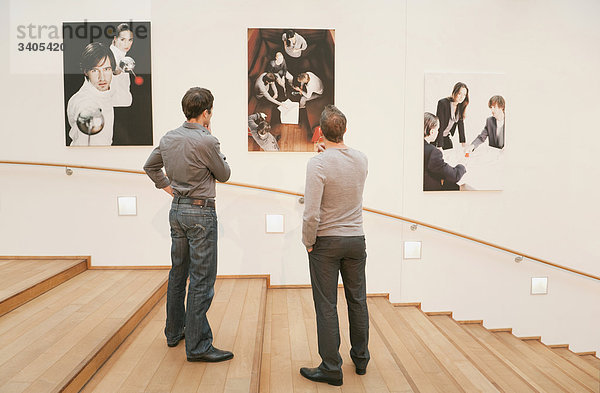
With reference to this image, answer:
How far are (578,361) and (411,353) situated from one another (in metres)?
2.48

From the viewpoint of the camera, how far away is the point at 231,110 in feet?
13.5

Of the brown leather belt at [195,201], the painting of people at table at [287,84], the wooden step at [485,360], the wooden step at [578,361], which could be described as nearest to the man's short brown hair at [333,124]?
the brown leather belt at [195,201]

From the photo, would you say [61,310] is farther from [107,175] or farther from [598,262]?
[598,262]

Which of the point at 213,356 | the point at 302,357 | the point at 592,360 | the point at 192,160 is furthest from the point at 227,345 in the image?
the point at 592,360

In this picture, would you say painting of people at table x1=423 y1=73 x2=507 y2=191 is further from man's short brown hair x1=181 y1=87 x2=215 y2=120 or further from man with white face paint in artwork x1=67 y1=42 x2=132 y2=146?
man with white face paint in artwork x1=67 y1=42 x2=132 y2=146

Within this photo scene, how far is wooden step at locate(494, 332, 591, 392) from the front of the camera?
3538mm

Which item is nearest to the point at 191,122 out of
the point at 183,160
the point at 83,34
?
the point at 183,160

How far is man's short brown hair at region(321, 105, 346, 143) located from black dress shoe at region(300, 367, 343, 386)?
52.6 inches

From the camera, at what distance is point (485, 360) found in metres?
3.39

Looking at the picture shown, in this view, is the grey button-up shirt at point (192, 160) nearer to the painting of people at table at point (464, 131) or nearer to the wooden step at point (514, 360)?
the painting of people at table at point (464, 131)

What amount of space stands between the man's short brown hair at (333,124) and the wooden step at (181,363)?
1.37 meters

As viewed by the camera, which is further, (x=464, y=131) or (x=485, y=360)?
(x=464, y=131)

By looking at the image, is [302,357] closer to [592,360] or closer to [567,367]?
[567,367]

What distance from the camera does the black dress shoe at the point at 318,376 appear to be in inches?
95.9
